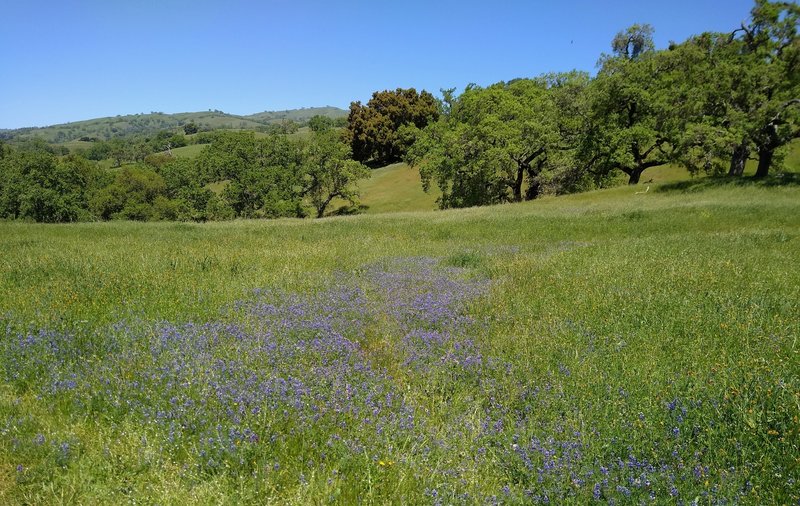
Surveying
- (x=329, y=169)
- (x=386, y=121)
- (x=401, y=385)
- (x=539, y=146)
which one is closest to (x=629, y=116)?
(x=539, y=146)

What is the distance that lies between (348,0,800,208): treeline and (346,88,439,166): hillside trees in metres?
32.7

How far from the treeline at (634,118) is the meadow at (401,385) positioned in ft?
77.9

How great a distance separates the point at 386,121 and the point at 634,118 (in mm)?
52661

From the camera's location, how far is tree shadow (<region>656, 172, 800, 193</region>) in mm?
27781

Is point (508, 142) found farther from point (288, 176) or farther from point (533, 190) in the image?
point (288, 176)

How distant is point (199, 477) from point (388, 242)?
12728mm

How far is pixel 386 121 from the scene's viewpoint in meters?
82.9

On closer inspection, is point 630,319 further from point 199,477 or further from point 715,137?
point 715,137

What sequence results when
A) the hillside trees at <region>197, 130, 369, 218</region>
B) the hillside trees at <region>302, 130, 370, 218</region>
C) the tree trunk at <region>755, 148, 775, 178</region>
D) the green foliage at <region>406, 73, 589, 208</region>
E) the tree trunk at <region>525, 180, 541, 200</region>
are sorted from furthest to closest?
1. the hillside trees at <region>302, 130, 370, 218</region>
2. the hillside trees at <region>197, 130, 369, 218</region>
3. the tree trunk at <region>525, 180, 541, 200</region>
4. the green foliage at <region>406, 73, 589, 208</region>
5. the tree trunk at <region>755, 148, 775, 178</region>

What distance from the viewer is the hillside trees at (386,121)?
273 ft

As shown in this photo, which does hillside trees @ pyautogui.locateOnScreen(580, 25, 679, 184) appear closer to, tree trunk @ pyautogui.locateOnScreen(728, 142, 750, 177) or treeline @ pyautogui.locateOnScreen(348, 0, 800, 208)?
treeline @ pyautogui.locateOnScreen(348, 0, 800, 208)

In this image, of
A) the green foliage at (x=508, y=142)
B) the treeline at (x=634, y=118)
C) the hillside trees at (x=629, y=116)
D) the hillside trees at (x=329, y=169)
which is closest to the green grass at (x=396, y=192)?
the hillside trees at (x=329, y=169)

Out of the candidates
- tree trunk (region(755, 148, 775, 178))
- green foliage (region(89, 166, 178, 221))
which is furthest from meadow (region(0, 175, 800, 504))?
green foliage (region(89, 166, 178, 221))

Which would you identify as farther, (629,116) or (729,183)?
(629,116)
